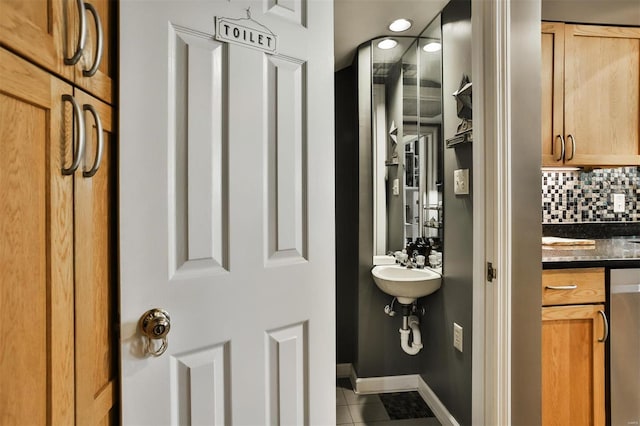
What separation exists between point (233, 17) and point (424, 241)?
194 cm

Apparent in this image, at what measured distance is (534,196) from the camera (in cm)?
150

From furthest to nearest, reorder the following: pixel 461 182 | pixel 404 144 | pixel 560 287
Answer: pixel 404 144, pixel 461 182, pixel 560 287

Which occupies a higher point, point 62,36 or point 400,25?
point 400,25

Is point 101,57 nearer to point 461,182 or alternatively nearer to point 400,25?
point 461,182

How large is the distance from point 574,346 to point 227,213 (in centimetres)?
169

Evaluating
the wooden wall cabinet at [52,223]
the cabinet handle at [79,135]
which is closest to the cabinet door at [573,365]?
the wooden wall cabinet at [52,223]

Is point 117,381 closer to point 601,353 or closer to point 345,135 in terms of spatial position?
point 601,353

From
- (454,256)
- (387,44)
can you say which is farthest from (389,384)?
(387,44)

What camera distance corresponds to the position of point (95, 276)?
33.1 inches

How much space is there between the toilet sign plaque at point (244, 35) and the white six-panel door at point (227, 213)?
15mm

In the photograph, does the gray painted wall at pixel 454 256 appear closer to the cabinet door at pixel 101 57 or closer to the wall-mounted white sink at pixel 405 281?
the wall-mounted white sink at pixel 405 281

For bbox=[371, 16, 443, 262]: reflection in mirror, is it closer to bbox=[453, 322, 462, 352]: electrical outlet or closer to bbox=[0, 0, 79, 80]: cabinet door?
bbox=[453, 322, 462, 352]: electrical outlet

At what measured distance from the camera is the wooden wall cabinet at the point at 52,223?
0.59 metres

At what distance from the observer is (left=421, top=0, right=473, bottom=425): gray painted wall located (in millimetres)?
1880
